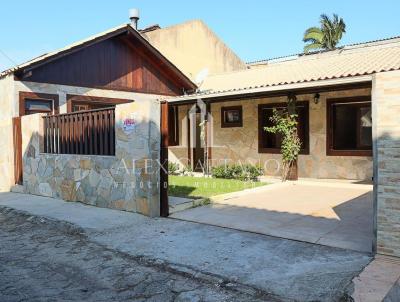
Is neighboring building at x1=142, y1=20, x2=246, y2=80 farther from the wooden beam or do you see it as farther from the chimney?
the wooden beam

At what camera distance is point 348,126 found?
1231cm

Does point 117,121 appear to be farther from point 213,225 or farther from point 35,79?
point 35,79

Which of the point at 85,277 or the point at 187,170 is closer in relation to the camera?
the point at 85,277

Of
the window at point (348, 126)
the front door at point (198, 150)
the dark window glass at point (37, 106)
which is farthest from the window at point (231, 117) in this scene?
the dark window glass at point (37, 106)

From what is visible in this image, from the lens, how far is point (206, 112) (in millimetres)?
15109

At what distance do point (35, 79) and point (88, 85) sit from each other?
5.93 ft

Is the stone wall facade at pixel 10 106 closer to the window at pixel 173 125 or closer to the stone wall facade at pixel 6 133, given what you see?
the stone wall facade at pixel 6 133

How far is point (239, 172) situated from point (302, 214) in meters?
5.84

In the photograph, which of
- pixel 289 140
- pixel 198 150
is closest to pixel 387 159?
pixel 289 140

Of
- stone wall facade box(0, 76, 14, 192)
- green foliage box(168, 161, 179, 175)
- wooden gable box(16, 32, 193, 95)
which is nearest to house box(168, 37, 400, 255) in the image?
green foliage box(168, 161, 179, 175)

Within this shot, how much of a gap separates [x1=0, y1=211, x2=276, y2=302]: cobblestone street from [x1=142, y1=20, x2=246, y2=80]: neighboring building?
15.3 m

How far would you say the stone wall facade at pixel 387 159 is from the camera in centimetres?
452

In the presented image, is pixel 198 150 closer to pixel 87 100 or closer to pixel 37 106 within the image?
pixel 87 100

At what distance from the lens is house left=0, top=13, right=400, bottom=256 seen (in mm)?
7121
